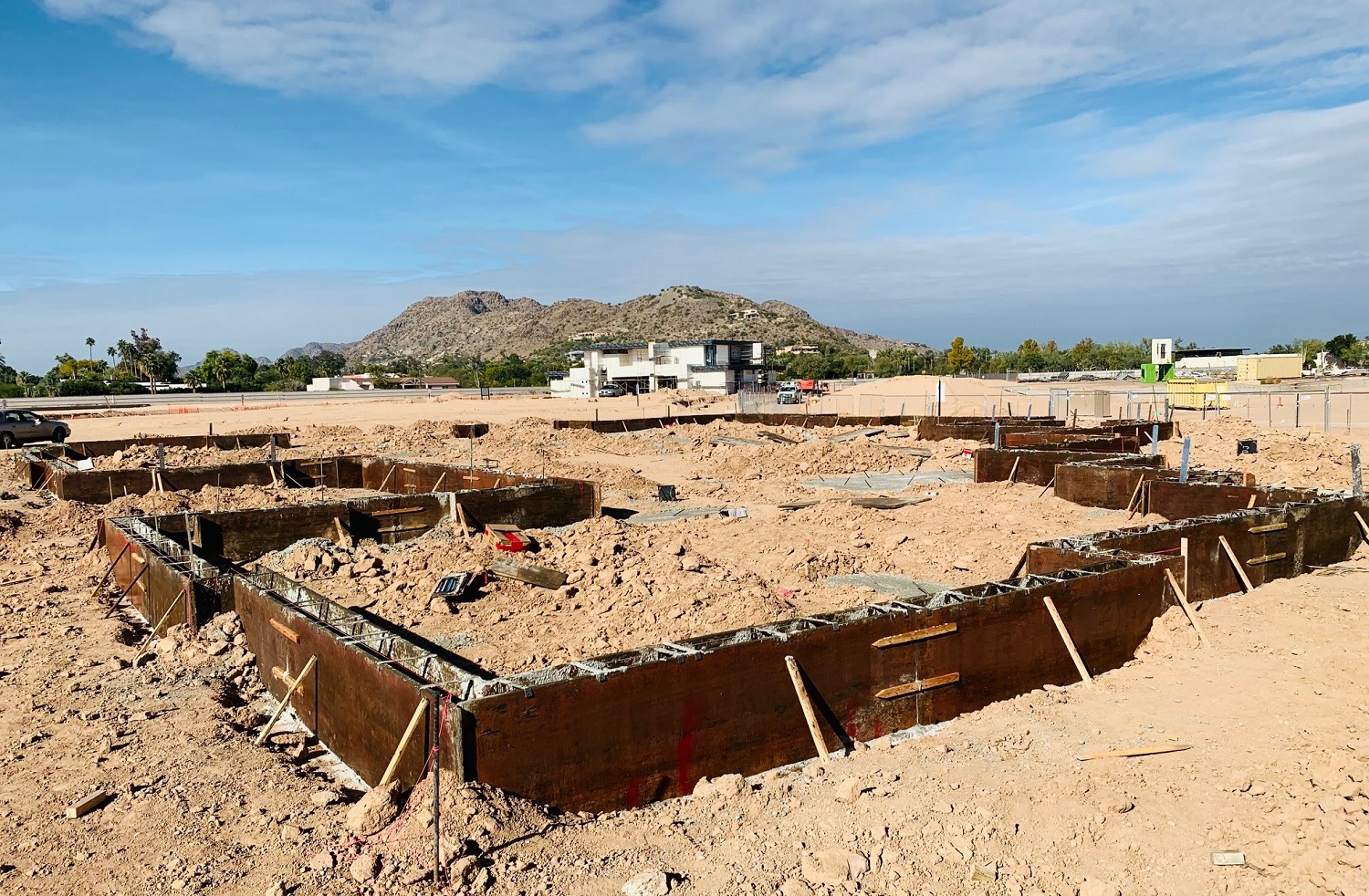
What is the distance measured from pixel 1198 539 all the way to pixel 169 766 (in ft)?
31.6

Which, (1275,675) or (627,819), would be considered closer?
(627,819)

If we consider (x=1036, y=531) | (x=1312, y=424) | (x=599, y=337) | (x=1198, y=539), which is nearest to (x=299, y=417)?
(x=1036, y=531)

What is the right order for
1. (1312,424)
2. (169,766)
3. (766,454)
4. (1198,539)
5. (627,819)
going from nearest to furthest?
(627,819)
(169,766)
(1198,539)
(766,454)
(1312,424)

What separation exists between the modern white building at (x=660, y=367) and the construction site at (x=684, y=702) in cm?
5305

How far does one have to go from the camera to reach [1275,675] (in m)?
7.11

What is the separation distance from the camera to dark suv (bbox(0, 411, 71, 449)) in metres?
26.2

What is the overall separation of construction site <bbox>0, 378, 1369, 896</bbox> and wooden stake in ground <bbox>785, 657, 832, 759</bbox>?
2cm

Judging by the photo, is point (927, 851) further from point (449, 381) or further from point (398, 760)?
point (449, 381)

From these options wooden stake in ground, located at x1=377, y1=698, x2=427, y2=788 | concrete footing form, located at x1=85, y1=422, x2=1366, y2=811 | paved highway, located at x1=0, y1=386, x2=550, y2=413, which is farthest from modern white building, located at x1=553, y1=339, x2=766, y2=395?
wooden stake in ground, located at x1=377, y1=698, x2=427, y2=788

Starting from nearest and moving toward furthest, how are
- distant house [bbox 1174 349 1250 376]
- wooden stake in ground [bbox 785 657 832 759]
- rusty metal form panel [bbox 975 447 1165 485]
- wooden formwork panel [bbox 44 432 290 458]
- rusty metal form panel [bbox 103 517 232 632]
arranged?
wooden stake in ground [bbox 785 657 832 759]
rusty metal form panel [bbox 103 517 232 632]
rusty metal form panel [bbox 975 447 1165 485]
wooden formwork panel [bbox 44 432 290 458]
distant house [bbox 1174 349 1250 376]

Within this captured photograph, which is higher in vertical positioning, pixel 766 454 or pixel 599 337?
pixel 599 337

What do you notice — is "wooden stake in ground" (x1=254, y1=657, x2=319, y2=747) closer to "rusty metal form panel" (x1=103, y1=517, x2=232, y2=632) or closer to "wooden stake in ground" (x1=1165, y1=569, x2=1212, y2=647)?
"rusty metal form panel" (x1=103, y1=517, x2=232, y2=632)

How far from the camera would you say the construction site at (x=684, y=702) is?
451 centimetres

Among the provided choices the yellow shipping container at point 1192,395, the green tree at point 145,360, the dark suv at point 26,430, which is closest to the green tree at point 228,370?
the green tree at point 145,360
